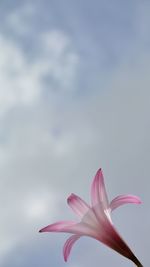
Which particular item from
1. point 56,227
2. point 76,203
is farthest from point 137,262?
point 76,203

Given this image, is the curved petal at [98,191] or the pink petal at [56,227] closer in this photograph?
the pink petal at [56,227]

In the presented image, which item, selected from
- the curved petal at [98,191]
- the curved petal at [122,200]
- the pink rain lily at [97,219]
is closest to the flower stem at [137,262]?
the pink rain lily at [97,219]

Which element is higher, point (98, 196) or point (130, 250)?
point (98, 196)

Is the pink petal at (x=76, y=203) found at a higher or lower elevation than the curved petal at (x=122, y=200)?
higher

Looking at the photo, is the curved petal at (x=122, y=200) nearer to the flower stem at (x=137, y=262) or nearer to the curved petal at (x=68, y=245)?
the curved petal at (x=68, y=245)

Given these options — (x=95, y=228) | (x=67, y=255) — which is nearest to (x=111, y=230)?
(x=95, y=228)

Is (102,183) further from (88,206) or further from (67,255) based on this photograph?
(67,255)

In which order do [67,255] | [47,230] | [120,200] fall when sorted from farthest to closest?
[120,200] → [67,255] → [47,230]

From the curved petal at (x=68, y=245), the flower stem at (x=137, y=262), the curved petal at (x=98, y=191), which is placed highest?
the curved petal at (x=98, y=191)

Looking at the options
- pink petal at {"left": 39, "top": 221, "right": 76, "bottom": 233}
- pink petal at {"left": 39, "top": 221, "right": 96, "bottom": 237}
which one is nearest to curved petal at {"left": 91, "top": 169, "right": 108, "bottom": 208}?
pink petal at {"left": 39, "top": 221, "right": 96, "bottom": 237}
